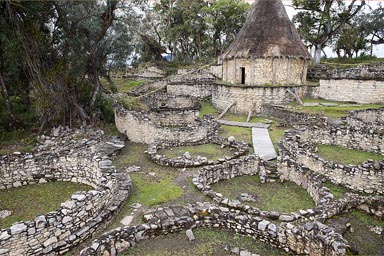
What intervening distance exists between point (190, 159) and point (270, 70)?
561 inches

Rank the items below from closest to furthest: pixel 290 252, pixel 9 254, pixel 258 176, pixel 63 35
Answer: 1. pixel 9 254
2. pixel 290 252
3. pixel 258 176
4. pixel 63 35

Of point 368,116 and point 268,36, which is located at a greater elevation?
point 268,36

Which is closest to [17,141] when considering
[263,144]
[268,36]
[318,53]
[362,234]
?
[263,144]

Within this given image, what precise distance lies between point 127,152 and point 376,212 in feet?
34.6

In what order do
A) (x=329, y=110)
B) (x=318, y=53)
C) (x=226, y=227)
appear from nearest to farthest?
(x=226, y=227), (x=329, y=110), (x=318, y=53)

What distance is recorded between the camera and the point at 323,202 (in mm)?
7902

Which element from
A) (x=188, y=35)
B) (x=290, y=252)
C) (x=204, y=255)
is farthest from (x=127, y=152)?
(x=188, y=35)

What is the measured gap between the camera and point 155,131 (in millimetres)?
14992

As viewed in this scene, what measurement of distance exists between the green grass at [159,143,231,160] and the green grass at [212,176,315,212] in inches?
90.8

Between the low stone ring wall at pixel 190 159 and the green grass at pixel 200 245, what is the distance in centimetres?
441

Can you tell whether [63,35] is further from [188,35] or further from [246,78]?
[188,35]

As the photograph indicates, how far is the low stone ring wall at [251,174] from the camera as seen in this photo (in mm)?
7465

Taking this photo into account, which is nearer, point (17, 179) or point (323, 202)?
point (323, 202)

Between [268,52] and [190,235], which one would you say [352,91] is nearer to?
[268,52]
